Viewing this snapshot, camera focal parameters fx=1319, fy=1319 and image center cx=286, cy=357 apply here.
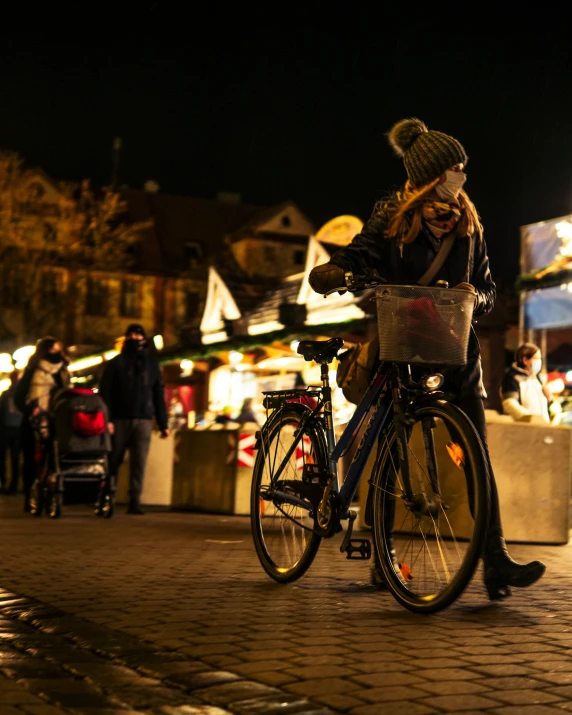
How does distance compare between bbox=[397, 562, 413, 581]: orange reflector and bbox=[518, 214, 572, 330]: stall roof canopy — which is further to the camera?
bbox=[518, 214, 572, 330]: stall roof canopy

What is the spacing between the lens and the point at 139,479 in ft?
43.5

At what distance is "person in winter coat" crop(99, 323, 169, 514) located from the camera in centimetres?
1317

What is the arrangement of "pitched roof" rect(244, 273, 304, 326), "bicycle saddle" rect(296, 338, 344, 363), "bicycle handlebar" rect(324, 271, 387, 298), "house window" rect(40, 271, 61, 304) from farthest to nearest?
"house window" rect(40, 271, 61, 304)
"pitched roof" rect(244, 273, 304, 326)
"bicycle saddle" rect(296, 338, 344, 363)
"bicycle handlebar" rect(324, 271, 387, 298)

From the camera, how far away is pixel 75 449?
479 inches

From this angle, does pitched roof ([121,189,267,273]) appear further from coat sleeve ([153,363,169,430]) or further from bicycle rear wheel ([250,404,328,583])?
bicycle rear wheel ([250,404,328,583])

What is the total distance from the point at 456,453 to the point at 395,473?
16.2 inches

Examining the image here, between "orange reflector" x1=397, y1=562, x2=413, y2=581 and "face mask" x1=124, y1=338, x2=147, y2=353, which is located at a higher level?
"face mask" x1=124, y1=338, x2=147, y2=353

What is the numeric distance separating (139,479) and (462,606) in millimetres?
8080

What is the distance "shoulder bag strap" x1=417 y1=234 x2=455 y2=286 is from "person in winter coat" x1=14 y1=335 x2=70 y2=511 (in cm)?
774

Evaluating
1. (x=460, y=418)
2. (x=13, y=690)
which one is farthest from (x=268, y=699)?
(x=460, y=418)

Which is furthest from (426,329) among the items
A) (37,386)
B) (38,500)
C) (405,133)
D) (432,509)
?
(37,386)

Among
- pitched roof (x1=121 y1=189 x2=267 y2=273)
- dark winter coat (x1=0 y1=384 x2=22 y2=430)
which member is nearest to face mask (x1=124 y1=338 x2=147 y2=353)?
dark winter coat (x1=0 y1=384 x2=22 y2=430)

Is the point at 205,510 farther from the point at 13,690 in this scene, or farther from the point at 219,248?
the point at 219,248

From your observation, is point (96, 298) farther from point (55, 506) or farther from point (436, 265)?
point (436, 265)
